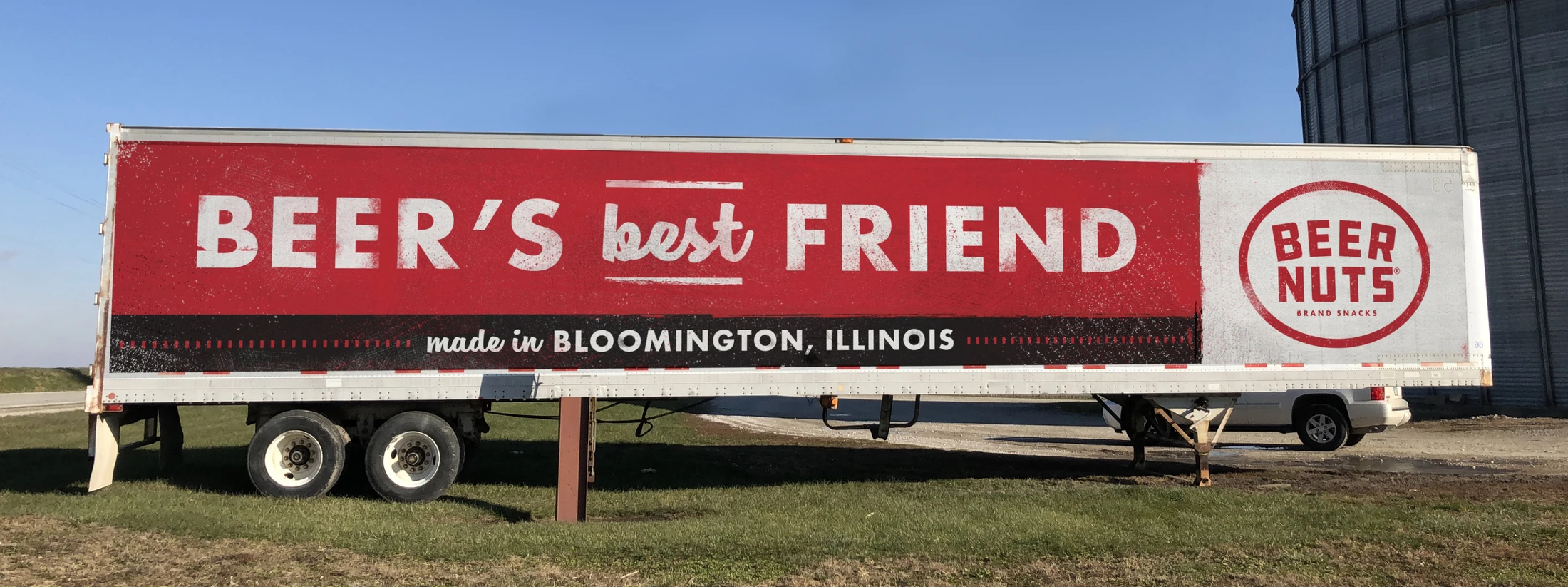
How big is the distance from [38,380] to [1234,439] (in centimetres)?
5172

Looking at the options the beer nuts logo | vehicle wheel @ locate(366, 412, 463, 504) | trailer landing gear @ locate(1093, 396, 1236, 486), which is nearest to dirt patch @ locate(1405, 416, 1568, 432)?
the beer nuts logo

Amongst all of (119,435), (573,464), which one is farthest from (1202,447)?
(119,435)

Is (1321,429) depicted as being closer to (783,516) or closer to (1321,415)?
(1321,415)

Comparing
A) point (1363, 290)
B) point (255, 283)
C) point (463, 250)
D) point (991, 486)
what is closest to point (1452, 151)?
point (1363, 290)

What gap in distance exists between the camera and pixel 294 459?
9.68 m

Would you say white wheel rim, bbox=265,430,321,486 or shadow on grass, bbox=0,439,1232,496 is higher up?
white wheel rim, bbox=265,430,321,486

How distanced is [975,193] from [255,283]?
770cm

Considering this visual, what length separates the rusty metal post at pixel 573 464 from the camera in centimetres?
876

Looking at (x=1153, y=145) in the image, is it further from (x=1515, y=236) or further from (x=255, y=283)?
(x=1515, y=236)

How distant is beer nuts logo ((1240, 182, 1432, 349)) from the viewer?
10.2 meters

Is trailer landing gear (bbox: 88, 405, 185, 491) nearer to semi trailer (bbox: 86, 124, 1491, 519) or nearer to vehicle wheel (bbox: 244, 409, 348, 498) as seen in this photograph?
semi trailer (bbox: 86, 124, 1491, 519)

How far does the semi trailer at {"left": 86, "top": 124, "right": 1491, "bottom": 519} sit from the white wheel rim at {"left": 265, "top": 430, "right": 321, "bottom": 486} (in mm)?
48

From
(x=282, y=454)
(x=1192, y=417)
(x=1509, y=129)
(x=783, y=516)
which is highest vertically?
(x=1509, y=129)

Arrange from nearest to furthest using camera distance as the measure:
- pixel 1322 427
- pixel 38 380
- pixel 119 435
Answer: pixel 119 435
pixel 1322 427
pixel 38 380
